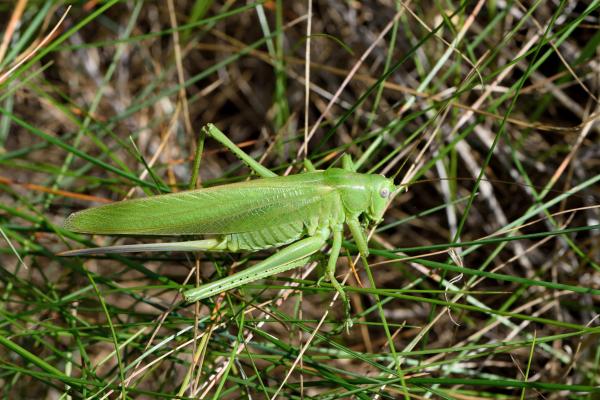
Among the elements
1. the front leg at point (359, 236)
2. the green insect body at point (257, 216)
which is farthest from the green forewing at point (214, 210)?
the front leg at point (359, 236)

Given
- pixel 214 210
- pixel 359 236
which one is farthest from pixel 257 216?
pixel 359 236

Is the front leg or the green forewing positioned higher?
the green forewing

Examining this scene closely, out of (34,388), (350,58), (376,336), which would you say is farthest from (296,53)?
(34,388)

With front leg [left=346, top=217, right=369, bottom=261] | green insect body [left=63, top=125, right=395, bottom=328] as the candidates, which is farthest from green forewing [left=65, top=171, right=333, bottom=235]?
front leg [left=346, top=217, right=369, bottom=261]

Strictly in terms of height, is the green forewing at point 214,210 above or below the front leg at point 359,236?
above

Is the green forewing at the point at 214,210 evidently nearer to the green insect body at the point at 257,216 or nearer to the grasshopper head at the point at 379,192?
the green insect body at the point at 257,216

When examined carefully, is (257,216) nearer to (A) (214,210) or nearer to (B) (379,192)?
(A) (214,210)

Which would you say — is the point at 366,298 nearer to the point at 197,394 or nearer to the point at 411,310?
the point at 411,310

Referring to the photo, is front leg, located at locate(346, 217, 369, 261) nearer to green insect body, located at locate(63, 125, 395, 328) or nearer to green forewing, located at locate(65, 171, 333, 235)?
green insect body, located at locate(63, 125, 395, 328)
